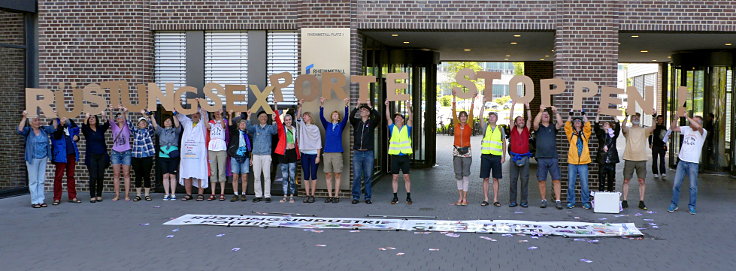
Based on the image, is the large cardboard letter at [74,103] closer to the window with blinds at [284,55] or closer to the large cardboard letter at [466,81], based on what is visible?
the window with blinds at [284,55]

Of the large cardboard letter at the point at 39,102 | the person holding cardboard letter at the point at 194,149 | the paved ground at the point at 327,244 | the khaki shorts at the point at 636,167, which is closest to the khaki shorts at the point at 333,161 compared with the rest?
the paved ground at the point at 327,244

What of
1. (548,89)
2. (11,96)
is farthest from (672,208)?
(11,96)

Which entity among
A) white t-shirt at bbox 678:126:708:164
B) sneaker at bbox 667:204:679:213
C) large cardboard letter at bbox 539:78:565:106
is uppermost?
large cardboard letter at bbox 539:78:565:106

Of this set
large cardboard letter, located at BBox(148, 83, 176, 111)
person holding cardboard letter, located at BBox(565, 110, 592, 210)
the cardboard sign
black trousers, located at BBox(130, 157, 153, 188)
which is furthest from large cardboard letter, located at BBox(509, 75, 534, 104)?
the cardboard sign

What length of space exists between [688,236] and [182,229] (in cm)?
695

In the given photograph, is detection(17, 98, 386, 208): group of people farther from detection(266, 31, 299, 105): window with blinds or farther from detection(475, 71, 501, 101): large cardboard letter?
detection(475, 71, 501, 101): large cardboard letter

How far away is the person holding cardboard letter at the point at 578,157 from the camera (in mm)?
12281

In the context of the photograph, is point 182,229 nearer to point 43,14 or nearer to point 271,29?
point 271,29

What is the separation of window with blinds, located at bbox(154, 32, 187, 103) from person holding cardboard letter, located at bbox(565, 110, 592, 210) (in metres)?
7.33

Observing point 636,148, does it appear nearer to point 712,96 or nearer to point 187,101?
point 187,101

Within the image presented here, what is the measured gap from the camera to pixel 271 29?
13.9 metres

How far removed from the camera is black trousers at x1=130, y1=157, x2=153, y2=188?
13266 millimetres

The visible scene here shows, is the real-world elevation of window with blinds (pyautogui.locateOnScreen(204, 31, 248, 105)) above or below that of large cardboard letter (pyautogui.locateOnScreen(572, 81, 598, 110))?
above

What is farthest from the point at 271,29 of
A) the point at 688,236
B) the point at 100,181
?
the point at 688,236
